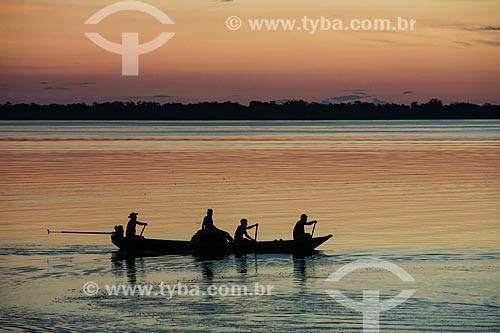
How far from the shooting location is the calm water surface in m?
17.5

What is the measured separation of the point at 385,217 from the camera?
1329 inches

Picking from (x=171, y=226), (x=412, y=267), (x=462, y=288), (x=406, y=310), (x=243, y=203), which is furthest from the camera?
(x=243, y=203)

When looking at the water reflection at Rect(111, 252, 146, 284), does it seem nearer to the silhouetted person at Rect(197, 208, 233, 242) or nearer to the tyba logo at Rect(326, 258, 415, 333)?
the silhouetted person at Rect(197, 208, 233, 242)

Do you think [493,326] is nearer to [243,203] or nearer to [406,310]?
[406,310]

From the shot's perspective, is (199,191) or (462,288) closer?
(462,288)

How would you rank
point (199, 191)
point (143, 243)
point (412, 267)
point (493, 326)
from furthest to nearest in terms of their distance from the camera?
1. point (199, 191)
2. point (143, 243)
3. point (412, 267)
4. point (493, 326)

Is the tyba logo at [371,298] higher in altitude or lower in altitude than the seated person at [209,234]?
lower

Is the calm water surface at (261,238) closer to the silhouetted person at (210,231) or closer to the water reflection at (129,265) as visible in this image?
the water reflection at (129,265)

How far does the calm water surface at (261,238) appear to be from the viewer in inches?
690

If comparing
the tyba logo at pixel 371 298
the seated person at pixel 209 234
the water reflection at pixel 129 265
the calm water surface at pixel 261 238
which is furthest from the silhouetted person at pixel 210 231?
the tyba logo at pixel 371 298

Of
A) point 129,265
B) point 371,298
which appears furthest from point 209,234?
point 371,298

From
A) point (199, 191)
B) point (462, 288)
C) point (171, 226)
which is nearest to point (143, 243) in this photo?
point (171, 226)

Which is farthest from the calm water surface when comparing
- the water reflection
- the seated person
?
the seated person

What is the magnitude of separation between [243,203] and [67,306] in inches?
807
